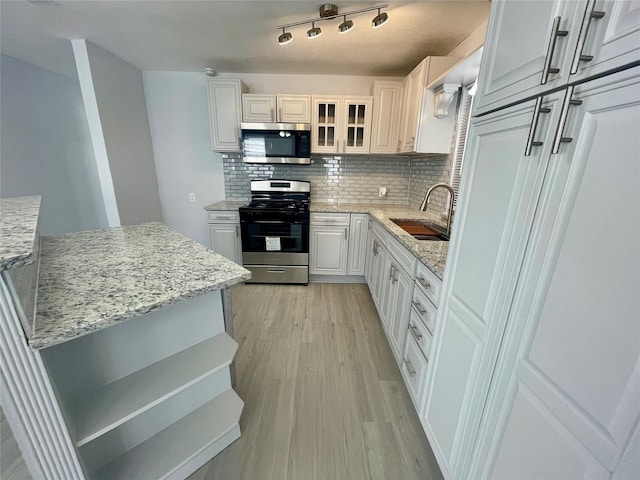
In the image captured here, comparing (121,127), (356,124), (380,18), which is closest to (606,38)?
(380,18)

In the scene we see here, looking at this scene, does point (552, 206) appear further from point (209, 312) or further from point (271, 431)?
point (271, 431)

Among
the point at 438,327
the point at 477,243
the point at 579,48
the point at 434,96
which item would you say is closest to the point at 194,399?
the point at 438,327

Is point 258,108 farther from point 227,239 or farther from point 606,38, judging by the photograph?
point 606,38

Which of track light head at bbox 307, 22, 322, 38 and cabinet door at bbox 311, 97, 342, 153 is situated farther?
cabinet door at bbox 311, 97, 342, 153

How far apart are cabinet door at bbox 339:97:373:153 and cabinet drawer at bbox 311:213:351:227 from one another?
76cm

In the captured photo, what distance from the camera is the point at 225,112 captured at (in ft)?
9.27

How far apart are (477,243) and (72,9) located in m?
3.11

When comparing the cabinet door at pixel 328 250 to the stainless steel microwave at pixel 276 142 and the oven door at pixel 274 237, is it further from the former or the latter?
the stainless steel microwave at pixel 276 142

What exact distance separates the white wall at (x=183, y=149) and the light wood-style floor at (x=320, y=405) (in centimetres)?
186

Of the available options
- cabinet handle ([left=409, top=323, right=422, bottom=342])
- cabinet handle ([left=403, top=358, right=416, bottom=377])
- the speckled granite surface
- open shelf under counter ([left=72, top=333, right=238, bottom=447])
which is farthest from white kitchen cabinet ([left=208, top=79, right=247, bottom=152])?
cabinet handle ([left=403, top=358, right=416, bottom=377])

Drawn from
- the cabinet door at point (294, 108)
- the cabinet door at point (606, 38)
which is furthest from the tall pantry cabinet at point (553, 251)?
the cabinet door at point (294, 108)

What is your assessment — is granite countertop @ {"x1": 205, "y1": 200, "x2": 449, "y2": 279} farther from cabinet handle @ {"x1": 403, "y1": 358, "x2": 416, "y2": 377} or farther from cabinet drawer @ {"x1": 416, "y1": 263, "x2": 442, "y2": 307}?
cabinet handle @ {"x1": 403, "y1": 358, "x2": 416, "y2": 377}

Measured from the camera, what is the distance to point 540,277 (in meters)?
0.63

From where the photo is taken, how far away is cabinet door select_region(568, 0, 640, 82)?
1.47 ft
